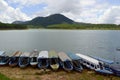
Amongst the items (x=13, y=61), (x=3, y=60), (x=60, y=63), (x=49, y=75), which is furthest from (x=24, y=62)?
(x=49, y=75)

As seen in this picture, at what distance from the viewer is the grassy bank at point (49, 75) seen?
110ft

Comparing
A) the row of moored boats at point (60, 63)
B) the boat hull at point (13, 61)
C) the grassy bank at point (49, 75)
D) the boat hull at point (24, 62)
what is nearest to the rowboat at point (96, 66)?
the row of moored boats at point (60, 63)

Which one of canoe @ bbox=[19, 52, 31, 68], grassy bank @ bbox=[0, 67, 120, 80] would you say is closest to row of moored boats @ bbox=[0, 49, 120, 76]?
canoe @ bbox=[19, 52, 31, 68]

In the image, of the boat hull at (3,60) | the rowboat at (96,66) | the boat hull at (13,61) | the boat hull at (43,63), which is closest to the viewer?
the rowboat at (96,66)

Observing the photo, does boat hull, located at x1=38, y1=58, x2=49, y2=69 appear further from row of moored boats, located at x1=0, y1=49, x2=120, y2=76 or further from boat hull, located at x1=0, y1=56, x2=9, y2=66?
boat hull, located at x1=0, y1=56, x2=9, y2=66

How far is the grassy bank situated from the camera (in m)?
33.6

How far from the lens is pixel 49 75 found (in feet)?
114

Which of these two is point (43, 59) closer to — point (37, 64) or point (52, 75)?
point (37, 64)

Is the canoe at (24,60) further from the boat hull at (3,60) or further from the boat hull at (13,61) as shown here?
the boat hull at (3,60)

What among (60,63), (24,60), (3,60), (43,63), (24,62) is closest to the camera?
(60,63)

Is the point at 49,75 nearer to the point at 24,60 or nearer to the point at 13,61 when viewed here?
the point at 24,60

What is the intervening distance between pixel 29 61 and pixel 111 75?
56.1ft

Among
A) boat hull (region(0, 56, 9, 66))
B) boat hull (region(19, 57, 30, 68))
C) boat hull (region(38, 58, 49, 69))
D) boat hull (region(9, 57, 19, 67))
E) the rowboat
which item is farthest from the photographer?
boat hull (region(0, 56, 9, 66))

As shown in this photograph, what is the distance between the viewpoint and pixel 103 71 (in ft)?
117
